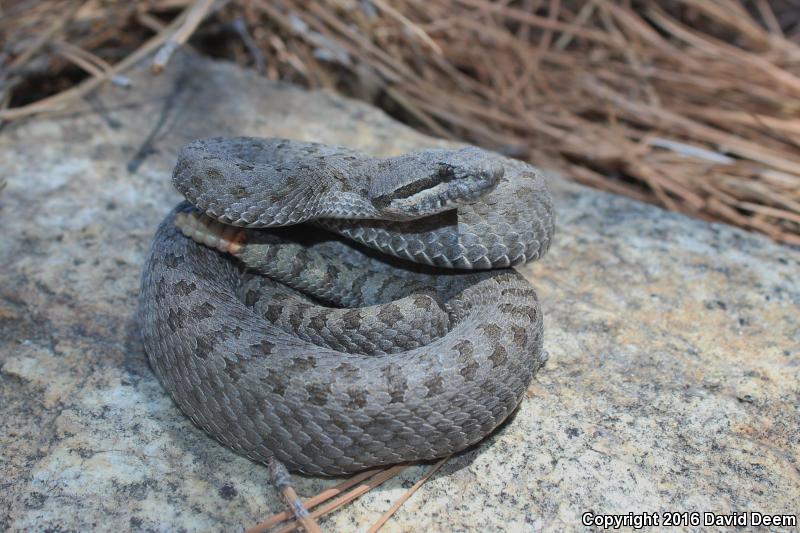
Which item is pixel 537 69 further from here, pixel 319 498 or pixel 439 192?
pixel 319 498

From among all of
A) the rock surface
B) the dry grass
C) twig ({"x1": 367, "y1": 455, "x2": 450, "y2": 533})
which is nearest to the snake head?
the rock surface

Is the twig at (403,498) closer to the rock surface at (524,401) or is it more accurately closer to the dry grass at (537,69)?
the rock surface at (524,401)

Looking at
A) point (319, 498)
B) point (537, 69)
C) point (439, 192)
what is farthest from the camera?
point (537, 69)

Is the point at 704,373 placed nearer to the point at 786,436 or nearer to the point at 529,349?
the point at 786,436

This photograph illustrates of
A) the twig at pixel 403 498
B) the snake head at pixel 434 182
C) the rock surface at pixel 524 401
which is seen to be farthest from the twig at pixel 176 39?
the twig at pixel 403 498

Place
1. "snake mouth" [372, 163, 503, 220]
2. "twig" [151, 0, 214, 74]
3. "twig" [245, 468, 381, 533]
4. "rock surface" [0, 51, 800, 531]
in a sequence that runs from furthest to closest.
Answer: "twig" [151, 0, 214, 74]
"snake mouth" [372, 163, 503, 220]
"rock surface" [0, 51, 800, 531]
"twig" [245, 468, 381, 533]

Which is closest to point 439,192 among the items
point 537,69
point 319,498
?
point 319,498

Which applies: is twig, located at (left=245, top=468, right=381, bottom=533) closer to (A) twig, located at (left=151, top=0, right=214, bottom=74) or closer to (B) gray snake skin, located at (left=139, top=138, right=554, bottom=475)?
(B) gray snake skin, located at (left=139, top=138, right=554, bottom=475)
